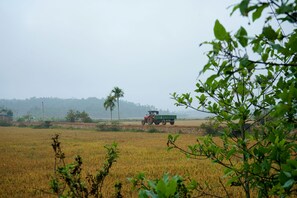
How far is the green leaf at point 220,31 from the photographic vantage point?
854mm

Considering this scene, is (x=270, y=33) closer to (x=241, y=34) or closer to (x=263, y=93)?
(x=241, y=34)

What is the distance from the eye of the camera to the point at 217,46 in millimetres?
1039

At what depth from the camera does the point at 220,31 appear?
86 centimetres

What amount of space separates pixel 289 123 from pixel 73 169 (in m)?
1.88

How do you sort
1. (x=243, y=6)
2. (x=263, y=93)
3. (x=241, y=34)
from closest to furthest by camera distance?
(x=243, y=6)
(x=241, y=34)
(x=263, y=93)

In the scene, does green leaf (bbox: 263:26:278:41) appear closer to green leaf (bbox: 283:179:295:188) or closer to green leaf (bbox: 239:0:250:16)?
green leaf (bbox: 239:0:250:16)

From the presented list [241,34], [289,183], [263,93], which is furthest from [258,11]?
[263,93]

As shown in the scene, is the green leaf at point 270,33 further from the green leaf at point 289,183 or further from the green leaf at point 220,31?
the green leaf at point 289,183

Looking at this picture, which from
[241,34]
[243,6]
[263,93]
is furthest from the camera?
[263,93]

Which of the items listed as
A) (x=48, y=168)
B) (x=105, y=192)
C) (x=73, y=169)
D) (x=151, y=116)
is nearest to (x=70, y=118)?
(x=151, y=116)

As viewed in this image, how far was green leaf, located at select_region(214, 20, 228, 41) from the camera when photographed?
→ 33.6 inches

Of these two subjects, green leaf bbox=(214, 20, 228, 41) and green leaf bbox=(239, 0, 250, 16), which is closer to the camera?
green leaf bbox=(239, 0, 250, 16)

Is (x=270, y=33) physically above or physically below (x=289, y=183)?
above

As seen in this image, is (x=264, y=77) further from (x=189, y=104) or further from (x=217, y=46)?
(x=217, y=46)
